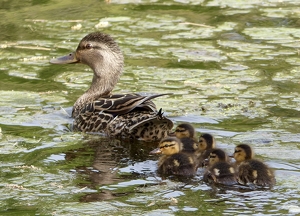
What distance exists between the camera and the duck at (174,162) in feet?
19.4

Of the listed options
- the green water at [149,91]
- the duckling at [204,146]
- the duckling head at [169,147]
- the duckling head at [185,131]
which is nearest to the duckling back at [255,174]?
the green water at [149,91]

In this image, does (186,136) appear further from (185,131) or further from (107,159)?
(107,159)

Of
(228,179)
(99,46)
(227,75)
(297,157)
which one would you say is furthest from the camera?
(227,75)

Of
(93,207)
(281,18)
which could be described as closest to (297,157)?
(93,207)

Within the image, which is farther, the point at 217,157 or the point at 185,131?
the point at 185,131

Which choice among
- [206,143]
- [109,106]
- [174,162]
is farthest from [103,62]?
[174,162]

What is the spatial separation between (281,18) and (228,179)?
617 cm

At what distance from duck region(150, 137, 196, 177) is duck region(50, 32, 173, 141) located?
47 centimetres

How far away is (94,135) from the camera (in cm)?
741

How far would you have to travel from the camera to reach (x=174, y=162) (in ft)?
19.5

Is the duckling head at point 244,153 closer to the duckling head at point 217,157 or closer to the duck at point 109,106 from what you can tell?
the duckling head at point 217,157

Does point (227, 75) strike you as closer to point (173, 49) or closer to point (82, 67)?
point (173, 49)

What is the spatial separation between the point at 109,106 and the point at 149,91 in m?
1.13

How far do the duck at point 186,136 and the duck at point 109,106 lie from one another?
211mm
